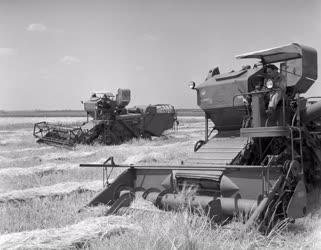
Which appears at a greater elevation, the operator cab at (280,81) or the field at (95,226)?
the operator cab at (280,81)

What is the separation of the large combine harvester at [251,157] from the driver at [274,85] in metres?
0.02

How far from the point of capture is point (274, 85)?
637cm

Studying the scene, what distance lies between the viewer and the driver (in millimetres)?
6039

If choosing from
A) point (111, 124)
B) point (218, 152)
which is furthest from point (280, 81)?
point (111, 124)

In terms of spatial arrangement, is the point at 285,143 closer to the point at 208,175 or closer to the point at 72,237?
the point at 208,175

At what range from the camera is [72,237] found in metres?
3.90

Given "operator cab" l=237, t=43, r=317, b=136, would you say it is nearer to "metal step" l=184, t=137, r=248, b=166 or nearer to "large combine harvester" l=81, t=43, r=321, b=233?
"large combine harvester" l=81, t=43, r=321, b=233

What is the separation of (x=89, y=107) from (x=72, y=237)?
16.2m

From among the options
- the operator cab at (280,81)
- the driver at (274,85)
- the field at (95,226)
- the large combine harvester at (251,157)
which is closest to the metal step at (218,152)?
the large combine harvester at (251,157)

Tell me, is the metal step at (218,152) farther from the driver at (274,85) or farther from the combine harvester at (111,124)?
the combine harvester at (111,124)

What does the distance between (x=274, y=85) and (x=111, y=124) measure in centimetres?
1327

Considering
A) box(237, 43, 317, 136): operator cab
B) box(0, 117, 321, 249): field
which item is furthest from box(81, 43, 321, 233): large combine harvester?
box(0, 117, 321, 249): field

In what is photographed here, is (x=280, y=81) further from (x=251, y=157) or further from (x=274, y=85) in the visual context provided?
(x=251, y=157)

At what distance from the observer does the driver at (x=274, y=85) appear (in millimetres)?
6039
